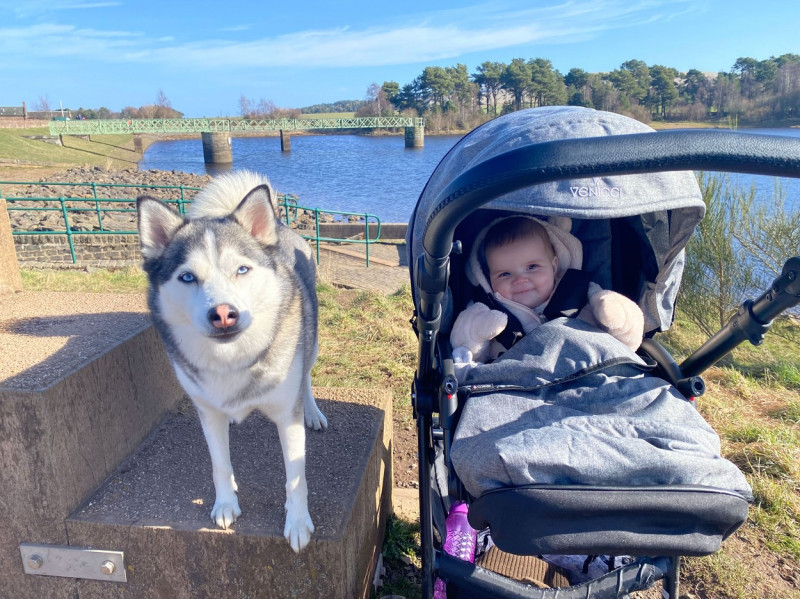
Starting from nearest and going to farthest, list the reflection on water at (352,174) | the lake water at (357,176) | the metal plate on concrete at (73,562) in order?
1. the metal plate on concrete at (73,562)
2. the lake water at (357,176)
3. the reflection on water at (352,174)

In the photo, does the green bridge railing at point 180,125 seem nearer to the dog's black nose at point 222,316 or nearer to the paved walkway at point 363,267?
the paved walkway at point 363,267

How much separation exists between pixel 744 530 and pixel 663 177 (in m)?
2.33

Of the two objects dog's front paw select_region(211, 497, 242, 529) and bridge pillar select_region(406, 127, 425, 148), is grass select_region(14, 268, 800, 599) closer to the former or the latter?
dog's front paw select_region(211, 497, 242, 529)

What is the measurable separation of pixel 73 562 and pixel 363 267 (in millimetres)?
9558

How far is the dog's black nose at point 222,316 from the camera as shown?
6.37 ft

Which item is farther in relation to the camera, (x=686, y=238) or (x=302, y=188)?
(x=302, y=188)

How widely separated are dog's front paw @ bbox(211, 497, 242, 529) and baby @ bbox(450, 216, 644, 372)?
47.9 inches

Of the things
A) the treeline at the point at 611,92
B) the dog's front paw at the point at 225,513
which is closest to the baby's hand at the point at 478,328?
the dog's front paw at the point at 225,513

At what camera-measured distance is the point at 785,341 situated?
745 cm

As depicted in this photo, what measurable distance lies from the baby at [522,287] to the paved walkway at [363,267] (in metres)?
5.96

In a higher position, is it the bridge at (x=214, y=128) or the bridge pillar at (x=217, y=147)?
the bridge at (x=214, y=128)

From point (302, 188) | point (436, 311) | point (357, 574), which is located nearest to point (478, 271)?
point (436, 311)

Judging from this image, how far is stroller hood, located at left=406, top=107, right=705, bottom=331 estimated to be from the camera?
2072 millimetres

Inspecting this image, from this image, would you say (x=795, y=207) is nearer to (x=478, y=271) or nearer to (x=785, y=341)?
(x=785, y=341)
